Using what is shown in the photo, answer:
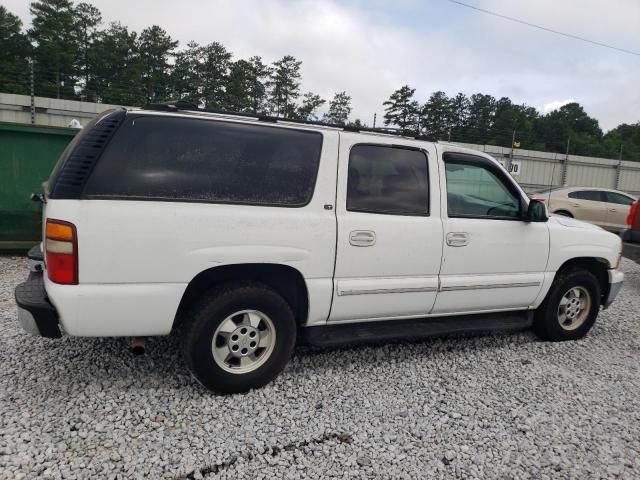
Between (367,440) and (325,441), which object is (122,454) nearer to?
(325,441)

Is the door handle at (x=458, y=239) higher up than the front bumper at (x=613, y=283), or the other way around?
the door handle at (x=458, y=239)

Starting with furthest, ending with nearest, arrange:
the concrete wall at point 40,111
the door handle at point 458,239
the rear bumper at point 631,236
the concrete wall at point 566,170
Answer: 1. the concrete wall at point 566,170
2. the concrete wall at point 40,111
3. the rear bumper at point 631,236
4. the door handle at point 458,239

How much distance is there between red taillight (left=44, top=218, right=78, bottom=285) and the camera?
265cm

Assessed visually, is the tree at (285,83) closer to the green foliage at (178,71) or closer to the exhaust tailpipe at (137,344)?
the green foliage at (178,71)

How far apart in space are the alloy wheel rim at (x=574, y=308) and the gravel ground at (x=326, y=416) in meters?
0.43

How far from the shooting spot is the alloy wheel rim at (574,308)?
4.50m

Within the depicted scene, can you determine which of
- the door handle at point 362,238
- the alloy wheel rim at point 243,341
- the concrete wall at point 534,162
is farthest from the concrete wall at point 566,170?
the alloy wheel rim at point 243,341

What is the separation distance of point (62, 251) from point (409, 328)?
2485 millimetres

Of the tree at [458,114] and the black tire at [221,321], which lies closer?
the black tire at [221,321]

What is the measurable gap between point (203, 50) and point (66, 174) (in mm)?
44587

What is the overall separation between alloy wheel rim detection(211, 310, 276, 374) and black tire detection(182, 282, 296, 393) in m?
0.03

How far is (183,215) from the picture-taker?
286 centimetres

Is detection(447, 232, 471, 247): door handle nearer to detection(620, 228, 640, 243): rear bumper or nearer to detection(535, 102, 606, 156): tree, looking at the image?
detection(620, 228, 640, 243): rear bumper

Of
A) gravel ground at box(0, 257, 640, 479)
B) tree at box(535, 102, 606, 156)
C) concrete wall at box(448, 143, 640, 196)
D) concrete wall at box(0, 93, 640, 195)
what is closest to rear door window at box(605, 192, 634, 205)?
concrete wall at box(0, 93, 640, 195)
